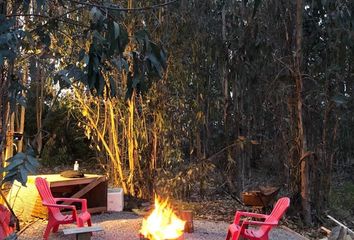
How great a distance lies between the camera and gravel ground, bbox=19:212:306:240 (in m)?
5.96

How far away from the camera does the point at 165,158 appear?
7922mm

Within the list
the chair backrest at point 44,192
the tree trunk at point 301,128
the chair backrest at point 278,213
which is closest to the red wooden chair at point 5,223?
the chair backrest at point 44,192

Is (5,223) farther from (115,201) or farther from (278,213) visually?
(115,201)

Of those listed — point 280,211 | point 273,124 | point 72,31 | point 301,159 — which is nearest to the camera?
point 280,211

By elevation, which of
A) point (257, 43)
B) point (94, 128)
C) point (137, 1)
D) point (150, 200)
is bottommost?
point (150, 200)

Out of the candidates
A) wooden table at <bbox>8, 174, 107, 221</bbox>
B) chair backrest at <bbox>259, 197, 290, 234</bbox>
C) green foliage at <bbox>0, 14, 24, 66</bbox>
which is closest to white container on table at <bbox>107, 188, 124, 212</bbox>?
wooden table at <bbox>8, 174, 107, 221</bbox>

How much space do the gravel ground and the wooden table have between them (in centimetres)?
23

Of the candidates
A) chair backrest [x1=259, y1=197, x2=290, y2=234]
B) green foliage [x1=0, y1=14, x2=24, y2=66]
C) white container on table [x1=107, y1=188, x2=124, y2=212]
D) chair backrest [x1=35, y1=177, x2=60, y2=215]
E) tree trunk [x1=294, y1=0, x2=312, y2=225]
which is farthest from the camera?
white container on table [x1=107, y1=188, x2=124, y2=212]

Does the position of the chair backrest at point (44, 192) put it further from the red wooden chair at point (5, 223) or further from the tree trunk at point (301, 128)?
the tree trunk at point (301, 128)

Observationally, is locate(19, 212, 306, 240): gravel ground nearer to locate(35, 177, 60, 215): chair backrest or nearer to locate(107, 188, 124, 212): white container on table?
locate(107, 188, 124, 212): white container on table

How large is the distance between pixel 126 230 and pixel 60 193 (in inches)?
64.4

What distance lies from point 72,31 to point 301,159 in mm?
3763

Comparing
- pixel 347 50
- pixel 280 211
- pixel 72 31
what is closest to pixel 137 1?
pixel 72 31

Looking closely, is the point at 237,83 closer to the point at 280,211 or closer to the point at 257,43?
the point at 257,43
